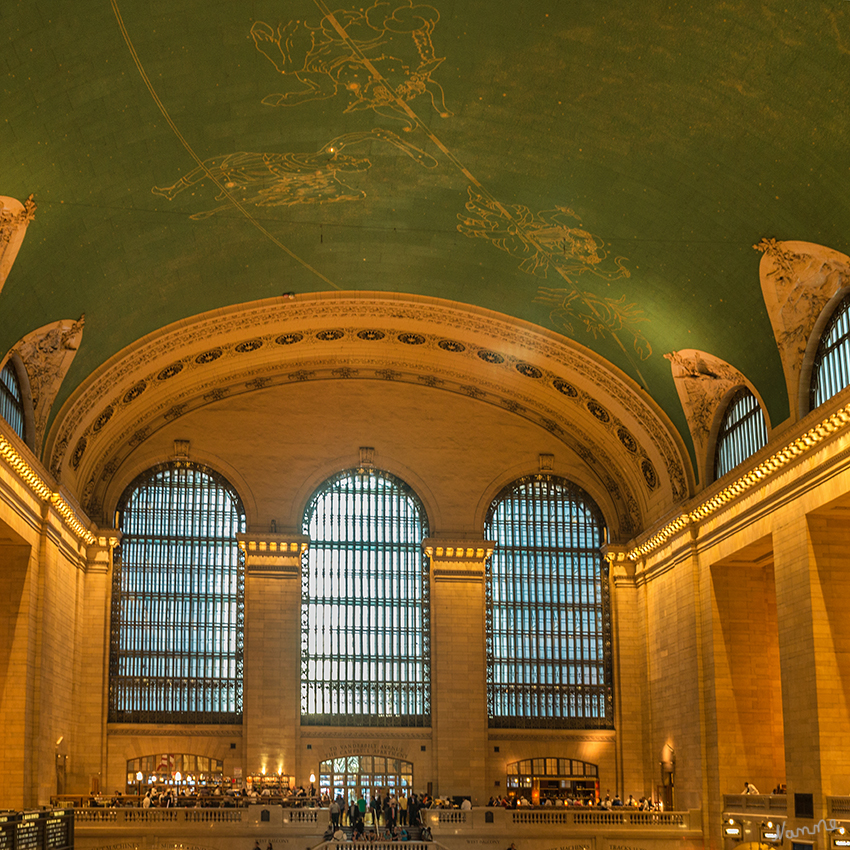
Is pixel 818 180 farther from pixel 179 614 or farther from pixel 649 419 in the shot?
pixel 179 614

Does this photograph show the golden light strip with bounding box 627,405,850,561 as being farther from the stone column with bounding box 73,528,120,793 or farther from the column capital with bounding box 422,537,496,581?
the stone column with bounding box 73,528,120,793

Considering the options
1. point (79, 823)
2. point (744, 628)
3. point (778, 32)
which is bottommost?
point (79, 823)

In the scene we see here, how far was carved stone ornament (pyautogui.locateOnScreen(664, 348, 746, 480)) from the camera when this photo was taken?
3148 cm

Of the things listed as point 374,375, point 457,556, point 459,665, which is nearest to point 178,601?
point 457,556

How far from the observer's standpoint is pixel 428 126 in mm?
25312

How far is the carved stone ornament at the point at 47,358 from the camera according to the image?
2898 cm

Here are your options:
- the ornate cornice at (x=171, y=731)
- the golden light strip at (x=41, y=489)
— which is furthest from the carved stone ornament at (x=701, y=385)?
the golden light strip at (x=41, y=489)

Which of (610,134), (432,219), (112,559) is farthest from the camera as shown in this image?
(112,559)

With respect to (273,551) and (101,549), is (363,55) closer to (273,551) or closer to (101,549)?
(273,551)

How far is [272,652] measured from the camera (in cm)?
3781

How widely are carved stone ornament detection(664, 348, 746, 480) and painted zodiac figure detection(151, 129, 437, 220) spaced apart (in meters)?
9.70

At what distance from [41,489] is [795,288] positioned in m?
19.8

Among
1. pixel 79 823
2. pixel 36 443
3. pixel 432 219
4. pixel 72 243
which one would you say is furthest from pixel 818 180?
pixel 79 823

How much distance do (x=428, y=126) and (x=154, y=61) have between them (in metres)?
6.23
